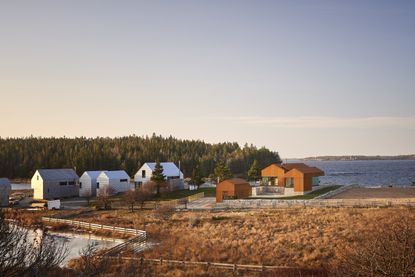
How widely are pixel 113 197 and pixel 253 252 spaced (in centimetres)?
4062

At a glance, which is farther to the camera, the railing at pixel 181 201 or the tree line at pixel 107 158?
the tree line at pixel 107 158

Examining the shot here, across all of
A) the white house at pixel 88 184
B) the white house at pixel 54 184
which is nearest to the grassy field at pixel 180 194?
the white house at pixel 88 184

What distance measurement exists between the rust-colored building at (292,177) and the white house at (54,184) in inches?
1172

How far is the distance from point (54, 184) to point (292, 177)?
114 ft

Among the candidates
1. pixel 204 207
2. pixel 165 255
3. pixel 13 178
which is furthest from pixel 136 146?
pixel 165 255

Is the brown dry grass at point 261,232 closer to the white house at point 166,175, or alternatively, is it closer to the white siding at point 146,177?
the white siding at point 146,177

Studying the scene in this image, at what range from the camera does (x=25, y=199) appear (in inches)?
2721

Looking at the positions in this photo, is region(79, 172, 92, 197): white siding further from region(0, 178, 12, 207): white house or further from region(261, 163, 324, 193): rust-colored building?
region(261, 163, 324, 193): rust-colored building

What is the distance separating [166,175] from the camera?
2904 inches

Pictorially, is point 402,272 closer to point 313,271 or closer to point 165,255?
point 313,271

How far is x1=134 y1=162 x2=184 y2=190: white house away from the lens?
72875 mm

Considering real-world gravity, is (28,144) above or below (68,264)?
above

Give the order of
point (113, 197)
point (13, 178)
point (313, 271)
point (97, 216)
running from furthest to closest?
point (13, 178), point (113, 197), point (97, 216), point (313, 271)

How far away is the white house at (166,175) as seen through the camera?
239 feet
